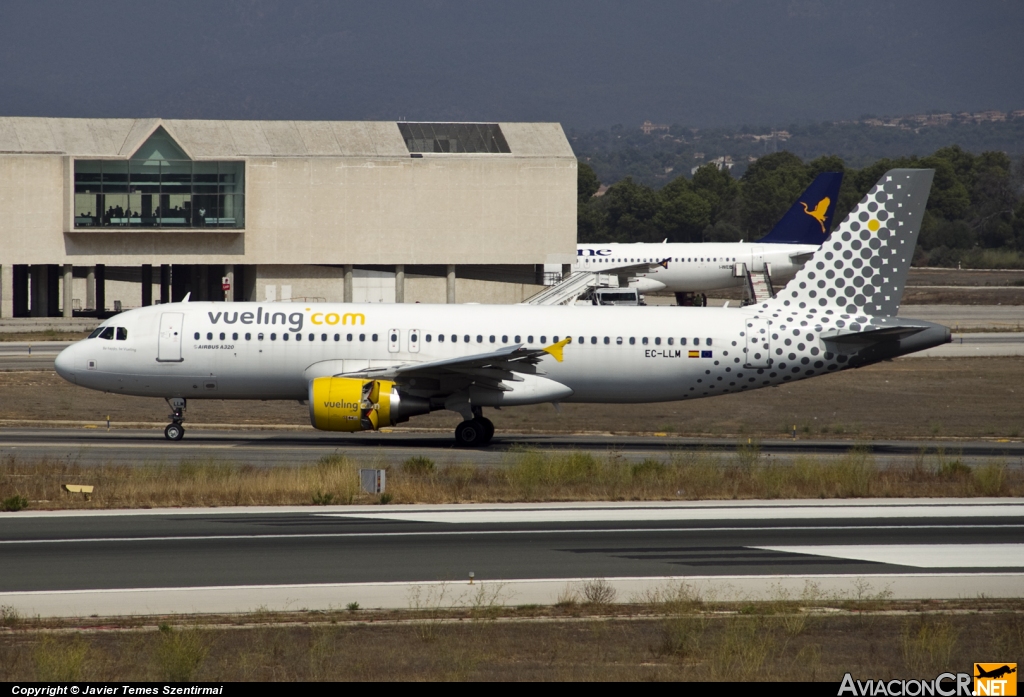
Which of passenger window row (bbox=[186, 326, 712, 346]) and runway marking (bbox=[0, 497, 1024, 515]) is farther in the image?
passenger window row (bbox=[186, 326, 712, 346])

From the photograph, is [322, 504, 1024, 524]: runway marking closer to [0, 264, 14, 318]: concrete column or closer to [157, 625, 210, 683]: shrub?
[157, 625, 210, 683]: shrub

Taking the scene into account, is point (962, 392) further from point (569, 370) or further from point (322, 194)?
point (322, 194)

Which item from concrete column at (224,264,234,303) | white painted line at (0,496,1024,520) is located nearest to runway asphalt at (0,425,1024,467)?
white painted line at (0,496,1024,520)

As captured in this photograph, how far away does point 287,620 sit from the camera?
47.6 ft

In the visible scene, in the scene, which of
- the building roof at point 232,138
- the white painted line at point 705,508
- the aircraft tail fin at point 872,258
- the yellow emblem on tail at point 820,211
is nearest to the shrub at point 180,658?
the white painted line at point 705,508

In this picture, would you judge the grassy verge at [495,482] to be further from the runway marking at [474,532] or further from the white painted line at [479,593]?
the white painted line at [479,593]

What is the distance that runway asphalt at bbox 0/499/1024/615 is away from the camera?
53.6 ft

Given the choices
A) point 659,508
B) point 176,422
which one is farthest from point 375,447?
point 659,508

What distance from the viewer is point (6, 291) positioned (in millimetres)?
78500

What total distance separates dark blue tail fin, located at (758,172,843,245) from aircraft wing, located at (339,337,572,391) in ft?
143

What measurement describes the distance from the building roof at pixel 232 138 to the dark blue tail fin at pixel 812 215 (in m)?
16.1

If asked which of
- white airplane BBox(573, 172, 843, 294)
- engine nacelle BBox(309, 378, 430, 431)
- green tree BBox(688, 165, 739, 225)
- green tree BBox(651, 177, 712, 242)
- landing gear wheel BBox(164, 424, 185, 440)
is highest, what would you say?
green tree BBox(688, 165, 739, 225)

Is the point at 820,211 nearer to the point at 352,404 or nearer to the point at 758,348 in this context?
the point at 758,348

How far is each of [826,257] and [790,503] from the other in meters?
11.1
